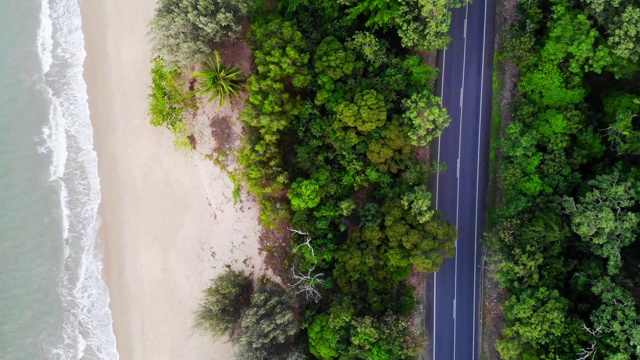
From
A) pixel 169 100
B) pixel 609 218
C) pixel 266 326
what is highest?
pixel 169 100

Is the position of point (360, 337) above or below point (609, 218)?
below

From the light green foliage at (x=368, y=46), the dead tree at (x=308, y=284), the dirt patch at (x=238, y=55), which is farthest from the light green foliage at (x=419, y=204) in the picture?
the dirt patch at (x=238, y=55)

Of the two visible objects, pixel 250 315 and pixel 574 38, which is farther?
pixel 250 315

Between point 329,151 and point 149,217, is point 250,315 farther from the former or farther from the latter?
point 329,151

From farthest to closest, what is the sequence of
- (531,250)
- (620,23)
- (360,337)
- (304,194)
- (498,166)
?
(498,166) < (304,194) < (360,337) < (531,250) < (620,23)

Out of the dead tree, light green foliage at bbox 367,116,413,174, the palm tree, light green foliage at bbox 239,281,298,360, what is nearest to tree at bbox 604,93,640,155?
light green foliage at bbox 367,116,413,174

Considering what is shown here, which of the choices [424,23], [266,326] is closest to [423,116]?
[424,23]

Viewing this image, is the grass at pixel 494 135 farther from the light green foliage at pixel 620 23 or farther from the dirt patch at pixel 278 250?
the dirt patch at pixel 278 250

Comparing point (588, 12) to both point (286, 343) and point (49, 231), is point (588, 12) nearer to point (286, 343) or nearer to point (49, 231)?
point (286, 343)

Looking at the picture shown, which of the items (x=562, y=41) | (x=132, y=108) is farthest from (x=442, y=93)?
(x=132, y=108)
